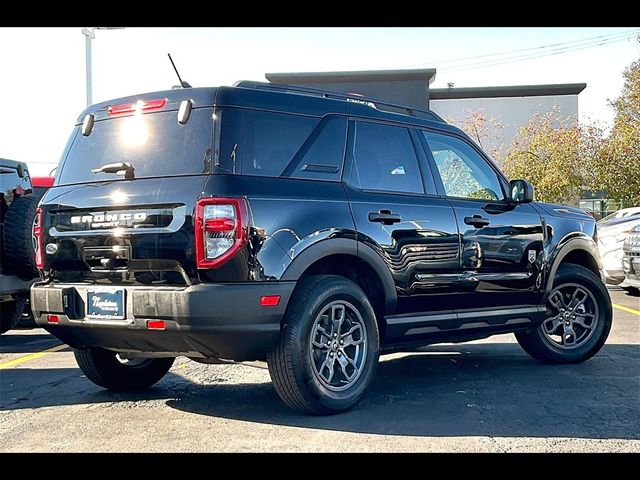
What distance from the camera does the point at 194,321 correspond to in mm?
4289

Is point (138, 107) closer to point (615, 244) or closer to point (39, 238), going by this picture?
point (39, 238)

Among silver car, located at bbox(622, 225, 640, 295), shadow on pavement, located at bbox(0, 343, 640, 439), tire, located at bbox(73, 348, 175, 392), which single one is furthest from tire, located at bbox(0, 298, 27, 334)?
silver car, located at bbox(622, 225, 640, 295)

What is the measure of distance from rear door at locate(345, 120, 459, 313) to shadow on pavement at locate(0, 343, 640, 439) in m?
0.71

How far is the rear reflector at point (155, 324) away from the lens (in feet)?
14.4

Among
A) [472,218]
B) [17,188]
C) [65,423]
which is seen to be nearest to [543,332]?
[472,218]

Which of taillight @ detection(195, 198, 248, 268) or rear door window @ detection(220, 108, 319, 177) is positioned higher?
rear door window @ detection(220, 108, 319, 177)

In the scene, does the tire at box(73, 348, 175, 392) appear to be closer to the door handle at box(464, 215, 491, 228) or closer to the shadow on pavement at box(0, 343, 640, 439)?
the shadow on pavement at box(0, 343, 640, 439)

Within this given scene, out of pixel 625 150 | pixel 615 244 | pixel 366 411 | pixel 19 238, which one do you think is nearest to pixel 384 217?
pixel 366 411

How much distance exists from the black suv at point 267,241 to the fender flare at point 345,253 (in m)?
0.01

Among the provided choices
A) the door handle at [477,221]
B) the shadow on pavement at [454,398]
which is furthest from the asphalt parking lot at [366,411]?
the door handle at [477,221]

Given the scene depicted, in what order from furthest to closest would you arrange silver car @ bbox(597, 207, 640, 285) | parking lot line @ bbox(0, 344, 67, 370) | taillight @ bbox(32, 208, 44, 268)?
silver car @ bbox(597, 207, 640, 285)
parking lot line @ bbox(0, 344, 67, 370)
taillight @ bbox(32, 208, 44, 268)

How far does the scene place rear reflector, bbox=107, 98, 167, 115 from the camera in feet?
15.9

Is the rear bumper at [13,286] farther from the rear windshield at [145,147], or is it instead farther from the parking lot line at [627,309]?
the parking lot line at [627,309]
